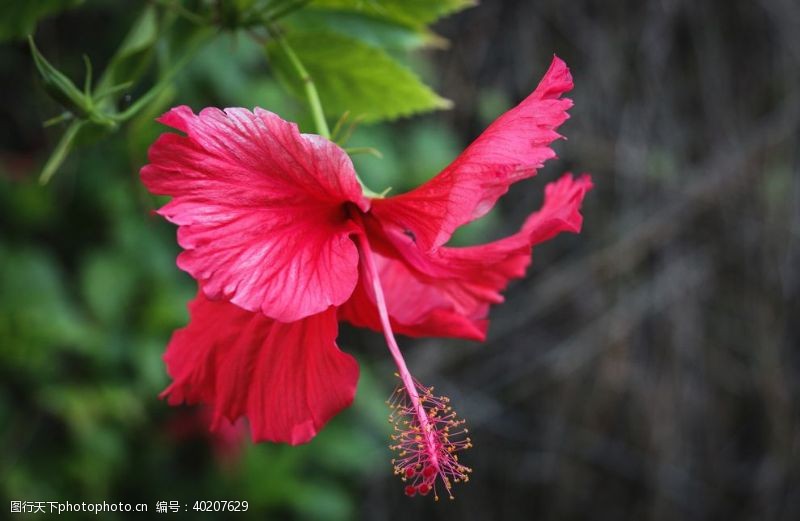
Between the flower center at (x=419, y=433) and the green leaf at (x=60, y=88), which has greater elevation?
the green leaf at (x=60, y=88)

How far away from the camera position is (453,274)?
0.74m

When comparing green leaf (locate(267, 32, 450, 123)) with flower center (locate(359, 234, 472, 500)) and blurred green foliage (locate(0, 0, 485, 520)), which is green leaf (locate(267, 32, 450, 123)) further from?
blurred green foliage (locate(0, 0, 485, 520))

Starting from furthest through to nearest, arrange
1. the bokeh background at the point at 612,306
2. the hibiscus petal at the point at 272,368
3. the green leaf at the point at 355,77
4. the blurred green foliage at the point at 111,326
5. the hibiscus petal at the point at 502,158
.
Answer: the bokeh background at the point at 612,306, the blurred green foliage at the point at 111,326, the green leaf at the point at 355,77, the hibiscus petal at the point at 272,368, the hibiscus petal at the point at 502,158

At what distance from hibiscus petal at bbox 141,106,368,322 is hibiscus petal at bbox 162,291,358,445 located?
0.26ft

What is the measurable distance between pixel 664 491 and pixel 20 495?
188cm

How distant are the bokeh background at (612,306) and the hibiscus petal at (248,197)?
1233 mm

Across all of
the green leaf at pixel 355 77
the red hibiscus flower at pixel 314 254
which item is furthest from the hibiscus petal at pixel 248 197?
the green leaf at pixel 355 77

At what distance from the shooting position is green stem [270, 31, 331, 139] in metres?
0.71

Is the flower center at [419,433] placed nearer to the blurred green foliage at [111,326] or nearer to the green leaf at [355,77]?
the green leaf at [355,77]

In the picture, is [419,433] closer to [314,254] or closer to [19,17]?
[314,254]

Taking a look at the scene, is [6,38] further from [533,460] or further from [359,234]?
[533,460]

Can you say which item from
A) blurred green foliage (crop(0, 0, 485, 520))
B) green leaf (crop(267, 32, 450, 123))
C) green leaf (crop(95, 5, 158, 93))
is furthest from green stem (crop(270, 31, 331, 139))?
blurred green foliage (crop(0, 0, 485, 520))

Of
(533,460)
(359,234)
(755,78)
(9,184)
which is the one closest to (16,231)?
(9,184)

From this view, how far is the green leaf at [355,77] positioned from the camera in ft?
2.73
